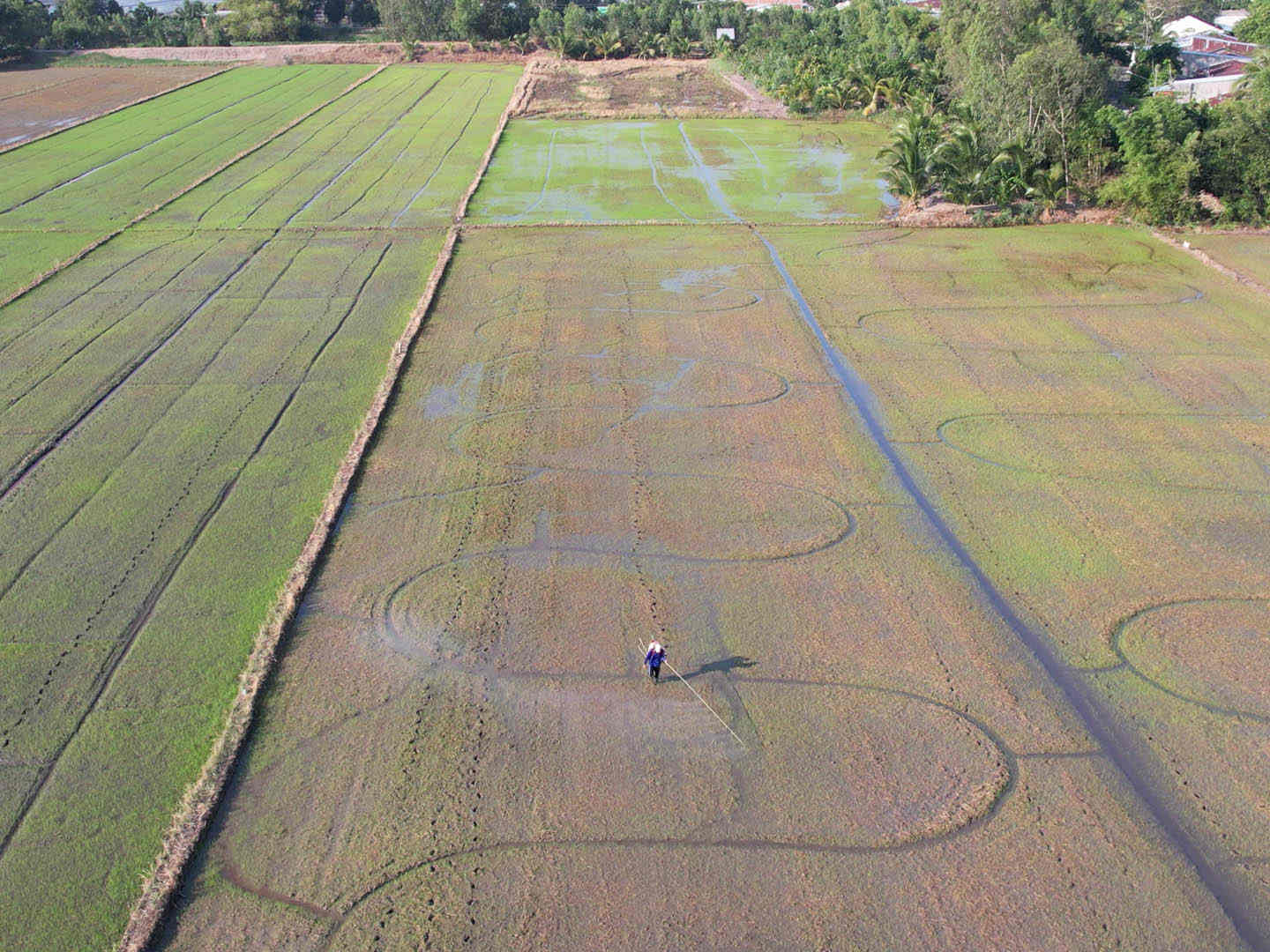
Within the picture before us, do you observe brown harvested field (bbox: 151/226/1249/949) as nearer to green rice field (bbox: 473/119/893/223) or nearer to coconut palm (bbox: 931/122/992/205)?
green rice field (bbox: 473/119/893/223)

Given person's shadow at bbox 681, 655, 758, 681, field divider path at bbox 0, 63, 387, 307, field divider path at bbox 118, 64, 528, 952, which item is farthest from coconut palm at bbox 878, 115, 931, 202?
person's shadow at bbox 681, 655, 758, 681

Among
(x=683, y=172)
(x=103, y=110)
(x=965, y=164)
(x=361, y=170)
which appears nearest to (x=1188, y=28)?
(x=965, y=164)

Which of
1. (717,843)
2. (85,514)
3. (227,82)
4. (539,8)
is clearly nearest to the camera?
(717,843)

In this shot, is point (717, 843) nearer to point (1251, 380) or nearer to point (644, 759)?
point (644, 759)

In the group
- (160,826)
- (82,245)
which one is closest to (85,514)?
(160,826)

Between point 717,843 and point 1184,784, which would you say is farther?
point 1184,784

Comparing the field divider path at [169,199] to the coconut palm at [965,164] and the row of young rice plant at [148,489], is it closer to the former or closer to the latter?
the row of young rice plant at [148,489]

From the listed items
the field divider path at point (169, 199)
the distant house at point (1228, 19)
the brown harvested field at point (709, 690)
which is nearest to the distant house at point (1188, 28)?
the distant house at point (1228, 19)
